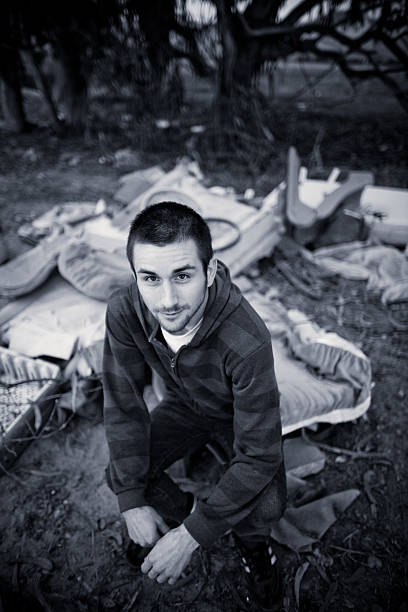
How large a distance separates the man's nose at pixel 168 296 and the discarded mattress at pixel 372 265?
254 centimetres

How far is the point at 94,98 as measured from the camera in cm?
819

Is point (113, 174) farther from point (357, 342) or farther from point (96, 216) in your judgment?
point (357, 342)

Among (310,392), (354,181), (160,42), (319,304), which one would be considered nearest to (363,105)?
(160,42)

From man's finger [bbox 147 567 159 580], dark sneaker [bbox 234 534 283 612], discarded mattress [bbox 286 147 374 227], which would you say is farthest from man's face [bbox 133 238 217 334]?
discarded mattress [bbox 286 147 374 227]

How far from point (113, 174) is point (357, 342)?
466 cm

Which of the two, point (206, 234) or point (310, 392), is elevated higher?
point (206, 234)

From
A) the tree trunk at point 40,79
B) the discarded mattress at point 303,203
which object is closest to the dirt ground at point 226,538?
the discarded mattress at point 303,203

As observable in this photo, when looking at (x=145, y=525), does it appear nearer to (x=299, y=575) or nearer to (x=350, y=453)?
(x=299, y=575)

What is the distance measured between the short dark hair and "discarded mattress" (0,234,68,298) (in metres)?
1.55

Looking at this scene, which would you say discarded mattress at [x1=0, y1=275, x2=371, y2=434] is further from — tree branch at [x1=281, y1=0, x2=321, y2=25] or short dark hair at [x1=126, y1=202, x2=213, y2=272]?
tree branch at [x1=281, y1=0, x2=321, y2=25]

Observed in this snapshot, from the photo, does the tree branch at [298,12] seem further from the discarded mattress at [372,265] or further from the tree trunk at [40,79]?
the discarded mattress at [372,265]

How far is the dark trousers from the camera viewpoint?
159cm

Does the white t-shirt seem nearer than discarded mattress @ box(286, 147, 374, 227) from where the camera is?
Yes

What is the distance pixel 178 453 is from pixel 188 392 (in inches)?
13.3
